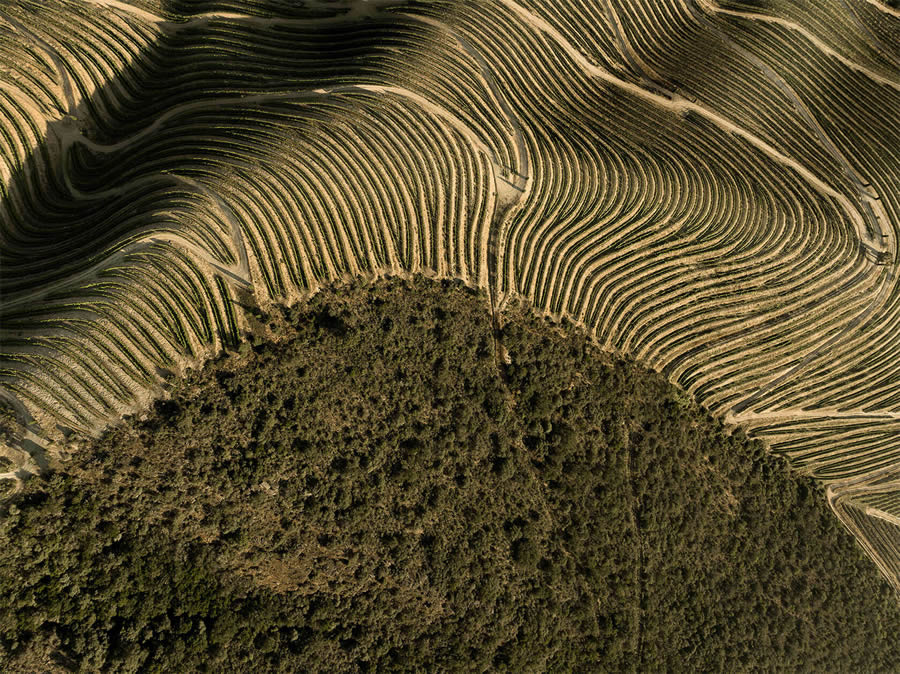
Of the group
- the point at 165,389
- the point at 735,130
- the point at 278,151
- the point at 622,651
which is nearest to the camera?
the point at 165,389

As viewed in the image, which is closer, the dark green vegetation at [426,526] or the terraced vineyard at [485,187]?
the dark green vegetation at [426,526]

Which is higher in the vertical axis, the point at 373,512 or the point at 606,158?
the point at 606,158

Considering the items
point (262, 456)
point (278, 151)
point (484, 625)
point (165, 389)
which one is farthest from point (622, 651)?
point (278, 151)

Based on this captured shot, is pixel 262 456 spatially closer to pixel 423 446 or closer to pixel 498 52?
pixel 423 446

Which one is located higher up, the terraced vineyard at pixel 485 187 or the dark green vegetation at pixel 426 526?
the terraced vineyard at pixel 485 187
